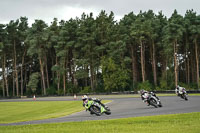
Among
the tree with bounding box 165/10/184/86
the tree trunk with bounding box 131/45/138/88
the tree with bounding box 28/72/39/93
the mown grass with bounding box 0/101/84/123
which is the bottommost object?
the mown grass with bounding box 0/101/84/123

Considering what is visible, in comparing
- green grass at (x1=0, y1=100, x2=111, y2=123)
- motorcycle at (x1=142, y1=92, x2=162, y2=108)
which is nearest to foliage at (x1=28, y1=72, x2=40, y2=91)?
green grass at (x1=0, y1=100, x2=111, y2=123)

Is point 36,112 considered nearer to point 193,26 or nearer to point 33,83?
point 193,26

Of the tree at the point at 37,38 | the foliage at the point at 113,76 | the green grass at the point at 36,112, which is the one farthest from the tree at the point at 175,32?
the green grass at the point at 36,112

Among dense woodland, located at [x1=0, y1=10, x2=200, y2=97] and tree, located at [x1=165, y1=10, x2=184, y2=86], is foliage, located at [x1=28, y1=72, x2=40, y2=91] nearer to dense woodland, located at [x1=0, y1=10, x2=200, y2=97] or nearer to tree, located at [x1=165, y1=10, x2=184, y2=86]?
dense woodland, located at [x1=0, y1=10, x2=200, y2=97]

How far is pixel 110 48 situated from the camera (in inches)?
3095

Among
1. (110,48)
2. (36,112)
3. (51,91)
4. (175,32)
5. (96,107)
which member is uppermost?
(175,32)

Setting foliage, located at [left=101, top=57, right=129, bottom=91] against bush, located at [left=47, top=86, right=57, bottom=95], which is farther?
bush, located at [left=47, top=86, right=57, bottom=95]

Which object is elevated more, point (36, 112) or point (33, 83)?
point (33, 83)

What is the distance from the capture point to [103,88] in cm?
7975

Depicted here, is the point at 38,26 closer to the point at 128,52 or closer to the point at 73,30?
the point at 73,30

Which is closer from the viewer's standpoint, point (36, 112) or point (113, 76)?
point (36, 112)

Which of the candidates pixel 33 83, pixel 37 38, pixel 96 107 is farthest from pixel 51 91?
pixel 96 107

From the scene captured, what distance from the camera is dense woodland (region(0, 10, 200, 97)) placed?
2869 inches

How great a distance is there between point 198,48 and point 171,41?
334 inches
